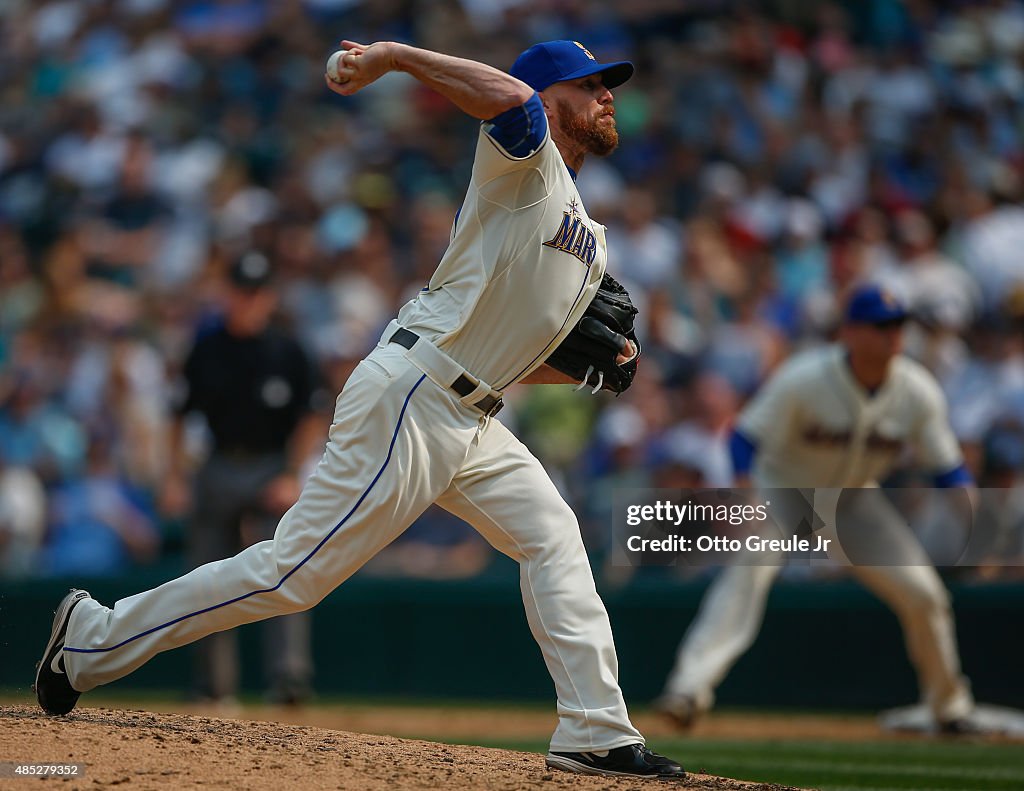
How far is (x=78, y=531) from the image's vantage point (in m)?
9.87

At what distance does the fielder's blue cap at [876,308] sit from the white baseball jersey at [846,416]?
13.7 inches

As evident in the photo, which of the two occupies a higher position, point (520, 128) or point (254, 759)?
point (520, 128)

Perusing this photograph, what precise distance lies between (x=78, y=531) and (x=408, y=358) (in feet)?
20.3

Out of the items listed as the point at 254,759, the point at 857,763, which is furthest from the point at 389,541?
the point at 857,763

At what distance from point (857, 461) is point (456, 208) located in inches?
Answer: 210

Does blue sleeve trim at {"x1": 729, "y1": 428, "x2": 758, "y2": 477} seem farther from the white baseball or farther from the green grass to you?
the white baseball

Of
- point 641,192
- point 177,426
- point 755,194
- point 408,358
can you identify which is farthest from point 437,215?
point 408,358

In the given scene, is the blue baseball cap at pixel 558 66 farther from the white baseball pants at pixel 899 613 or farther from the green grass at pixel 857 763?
the white baseball pants at pixel 899 613

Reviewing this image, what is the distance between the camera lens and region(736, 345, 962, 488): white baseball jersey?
7746mm

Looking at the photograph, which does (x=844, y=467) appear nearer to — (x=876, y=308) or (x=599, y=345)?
(x=876, y=308)

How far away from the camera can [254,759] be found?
13.9 feet

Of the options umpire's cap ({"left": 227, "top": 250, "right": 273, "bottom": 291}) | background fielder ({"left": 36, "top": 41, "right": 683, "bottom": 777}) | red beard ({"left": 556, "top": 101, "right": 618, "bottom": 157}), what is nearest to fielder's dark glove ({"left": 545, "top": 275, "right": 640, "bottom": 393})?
background fielder ({"left": 36, "top": 41, "right": 683, "bottom": 777})

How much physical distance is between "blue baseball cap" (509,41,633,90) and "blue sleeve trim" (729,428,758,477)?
3.47 metres

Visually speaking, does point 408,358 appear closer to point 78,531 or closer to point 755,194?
point 78,531
